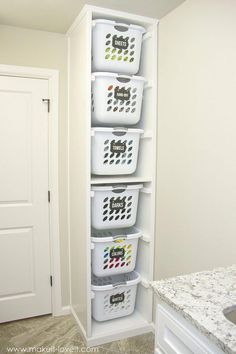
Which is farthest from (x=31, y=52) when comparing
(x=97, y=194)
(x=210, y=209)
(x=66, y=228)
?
(x=210, y=209)

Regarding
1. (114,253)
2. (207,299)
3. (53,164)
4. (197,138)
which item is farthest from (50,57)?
(207,299)

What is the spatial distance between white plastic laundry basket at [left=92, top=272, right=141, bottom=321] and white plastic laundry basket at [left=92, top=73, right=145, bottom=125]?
1.25 metres

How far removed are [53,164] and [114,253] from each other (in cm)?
89

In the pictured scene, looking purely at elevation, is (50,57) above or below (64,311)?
above

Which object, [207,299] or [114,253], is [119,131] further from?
[207,299]

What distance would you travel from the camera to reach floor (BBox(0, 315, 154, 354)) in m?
2.21

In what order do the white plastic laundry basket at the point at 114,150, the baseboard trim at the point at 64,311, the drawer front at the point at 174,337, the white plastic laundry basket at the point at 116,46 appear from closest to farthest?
the drawer front at the point at 174,337 < the white plastic laundry basket at the point at 116,46 < the white plastic laundry basket at the point at 114,150 < the baseboard trim at the point at 64,311

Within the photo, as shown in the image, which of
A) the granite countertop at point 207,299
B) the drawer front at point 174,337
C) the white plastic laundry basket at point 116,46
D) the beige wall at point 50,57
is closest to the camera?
the granite countertop at point 207,299

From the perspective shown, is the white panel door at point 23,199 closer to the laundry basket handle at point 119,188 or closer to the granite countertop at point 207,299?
the laundry basket handle at point 119,188

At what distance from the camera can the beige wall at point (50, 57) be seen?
233 centimetres

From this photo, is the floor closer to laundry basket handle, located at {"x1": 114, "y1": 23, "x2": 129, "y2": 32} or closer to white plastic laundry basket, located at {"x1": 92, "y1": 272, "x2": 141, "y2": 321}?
white plastic laundry basket, located at {"x1": 92, "y1": 272, "x2": 141, "y2": 321}

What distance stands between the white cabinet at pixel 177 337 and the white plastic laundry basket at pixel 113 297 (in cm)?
112

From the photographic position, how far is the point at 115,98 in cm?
216

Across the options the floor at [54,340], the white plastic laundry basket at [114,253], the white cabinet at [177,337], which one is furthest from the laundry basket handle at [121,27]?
the floor at [54,340]
